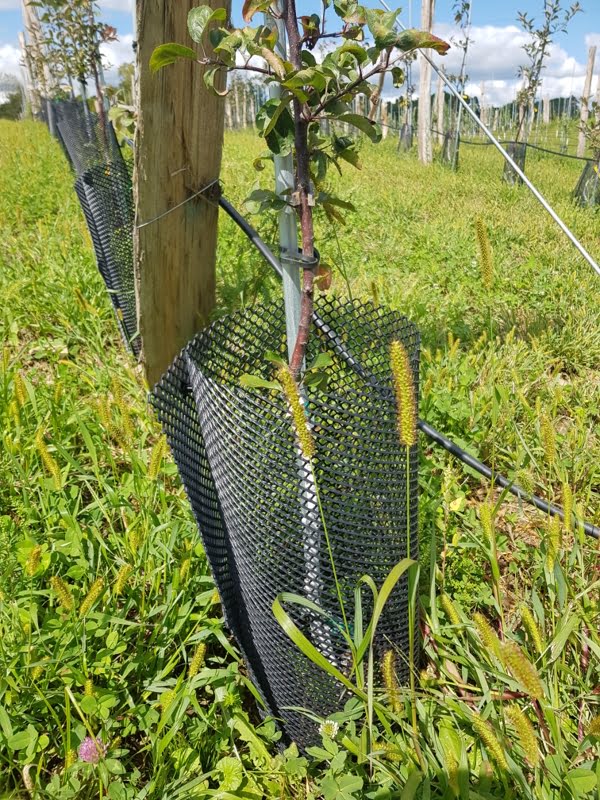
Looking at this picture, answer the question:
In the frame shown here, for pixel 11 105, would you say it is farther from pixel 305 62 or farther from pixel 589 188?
pixel 305 62

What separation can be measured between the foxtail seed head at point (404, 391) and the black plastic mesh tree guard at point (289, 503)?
8 centimetres

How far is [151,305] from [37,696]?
53.2 inches

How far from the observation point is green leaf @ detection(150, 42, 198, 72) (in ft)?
3.30

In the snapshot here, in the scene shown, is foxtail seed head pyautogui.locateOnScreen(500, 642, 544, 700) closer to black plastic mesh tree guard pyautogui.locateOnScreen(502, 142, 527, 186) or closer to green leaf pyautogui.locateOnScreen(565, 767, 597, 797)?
green leaf pyautogui.locateOnScreen(565, 767, 597, 797)

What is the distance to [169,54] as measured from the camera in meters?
1.05

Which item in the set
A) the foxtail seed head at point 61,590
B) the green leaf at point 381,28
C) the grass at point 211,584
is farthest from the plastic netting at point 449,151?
the foxtail seed head at point 61,590

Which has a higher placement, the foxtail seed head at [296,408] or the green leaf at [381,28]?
the green leaf at [381,28]

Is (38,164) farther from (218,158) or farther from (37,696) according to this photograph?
(37,696)

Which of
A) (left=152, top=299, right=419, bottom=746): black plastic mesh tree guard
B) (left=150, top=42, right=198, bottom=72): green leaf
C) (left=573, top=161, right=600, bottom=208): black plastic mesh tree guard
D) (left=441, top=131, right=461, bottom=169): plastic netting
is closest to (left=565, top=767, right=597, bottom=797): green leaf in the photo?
(left=152, top=299, right=419, bottom=746): black plastic mesh tree guard

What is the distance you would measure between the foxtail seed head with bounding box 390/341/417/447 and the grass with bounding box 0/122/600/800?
0.35 metres

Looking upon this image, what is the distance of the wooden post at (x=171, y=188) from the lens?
1.72 metres

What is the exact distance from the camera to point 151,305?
2.13 meters

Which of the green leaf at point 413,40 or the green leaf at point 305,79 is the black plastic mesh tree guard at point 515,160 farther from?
the green leaf at point 305,79

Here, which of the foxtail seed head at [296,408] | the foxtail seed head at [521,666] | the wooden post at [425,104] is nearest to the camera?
the foxtail seed head at [521,666]
